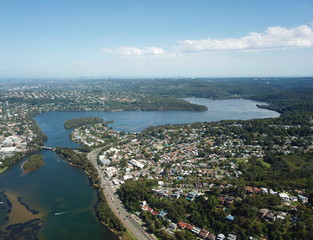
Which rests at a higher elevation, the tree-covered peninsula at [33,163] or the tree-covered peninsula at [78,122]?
the tree-covered peninsula at [78,122]

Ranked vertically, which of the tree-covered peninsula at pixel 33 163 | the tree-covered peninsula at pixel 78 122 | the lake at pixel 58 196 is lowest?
the lake at pixel 58 196

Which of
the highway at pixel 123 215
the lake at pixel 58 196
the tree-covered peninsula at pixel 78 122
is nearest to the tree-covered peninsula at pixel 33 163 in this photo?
the lake at pixel 58 196

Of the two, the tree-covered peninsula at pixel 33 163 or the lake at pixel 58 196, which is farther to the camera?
the tree-covered peninsula at pixel 33 163

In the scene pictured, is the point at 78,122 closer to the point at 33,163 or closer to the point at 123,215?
the point at 33,163

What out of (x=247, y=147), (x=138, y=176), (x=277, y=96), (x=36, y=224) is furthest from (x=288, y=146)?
(x=277, y=96)

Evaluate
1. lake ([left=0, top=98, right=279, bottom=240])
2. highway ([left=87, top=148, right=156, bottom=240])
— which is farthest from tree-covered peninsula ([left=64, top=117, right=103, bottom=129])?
highway ([left=87, top=148, right=156, bottom=240])

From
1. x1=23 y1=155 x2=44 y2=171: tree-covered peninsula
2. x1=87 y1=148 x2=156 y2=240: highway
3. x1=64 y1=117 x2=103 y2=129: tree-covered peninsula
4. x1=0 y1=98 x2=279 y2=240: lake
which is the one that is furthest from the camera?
x1=64 y1=117 x2=103 y2=129: tree-covered peninsula

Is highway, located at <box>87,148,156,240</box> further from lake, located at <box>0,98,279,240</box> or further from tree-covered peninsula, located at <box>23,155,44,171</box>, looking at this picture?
tree-covered peninsula, located at <box>23,155,44,171</box>

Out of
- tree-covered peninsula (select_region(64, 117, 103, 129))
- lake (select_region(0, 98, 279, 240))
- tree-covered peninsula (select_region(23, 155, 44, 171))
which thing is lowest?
lake (select_region(0, 98, 279, 240))

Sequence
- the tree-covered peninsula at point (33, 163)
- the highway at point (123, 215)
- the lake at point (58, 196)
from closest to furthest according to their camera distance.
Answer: the highway at point (123, 215)
the lake at point (58, 196)
the tree-covered peninsula at point (33, 163)

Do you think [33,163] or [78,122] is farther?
[78,122]

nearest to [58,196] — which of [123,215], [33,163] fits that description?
[123,215]

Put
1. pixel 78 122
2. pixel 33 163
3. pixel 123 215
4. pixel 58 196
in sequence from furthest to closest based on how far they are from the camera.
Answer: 1. pixel 78 122
2. pixel 33 163
3. pixel 58 196
4. pixel 123 215

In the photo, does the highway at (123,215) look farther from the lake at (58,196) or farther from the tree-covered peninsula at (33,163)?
the tree-covered peninsula at (33,163)
